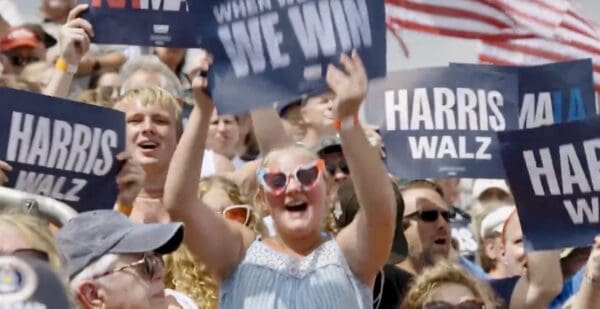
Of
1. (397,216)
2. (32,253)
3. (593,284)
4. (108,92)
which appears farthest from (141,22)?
(32,253)

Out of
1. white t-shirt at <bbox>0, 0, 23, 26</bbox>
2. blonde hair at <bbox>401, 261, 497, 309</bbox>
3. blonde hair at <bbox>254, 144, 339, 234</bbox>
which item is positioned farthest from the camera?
white t-shirt at <bbox>0, 0, 23, 26</bbox>

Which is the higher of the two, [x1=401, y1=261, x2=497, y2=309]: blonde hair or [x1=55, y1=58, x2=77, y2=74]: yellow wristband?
[x1=55, y1=58, x2=77, y2=74]: yellow wristband

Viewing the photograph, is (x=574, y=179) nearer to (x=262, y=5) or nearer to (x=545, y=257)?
(x=545, y=257)

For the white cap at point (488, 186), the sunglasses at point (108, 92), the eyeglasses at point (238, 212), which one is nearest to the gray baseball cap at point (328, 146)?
the sunglasses at point (108, 92)

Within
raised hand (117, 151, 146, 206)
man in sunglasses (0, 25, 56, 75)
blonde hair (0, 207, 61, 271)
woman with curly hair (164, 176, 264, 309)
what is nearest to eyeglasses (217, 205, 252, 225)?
woman with curly hair (164, 176, 264, 309)

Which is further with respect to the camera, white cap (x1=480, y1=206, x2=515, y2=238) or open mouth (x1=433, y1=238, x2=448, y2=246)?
white cap (x1=480, y1=206, x2=515, y2=238)

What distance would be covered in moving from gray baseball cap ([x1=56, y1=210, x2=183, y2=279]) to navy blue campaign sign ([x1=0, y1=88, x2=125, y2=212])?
4.43 ft

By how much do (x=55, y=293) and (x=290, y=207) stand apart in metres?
→ 3.04

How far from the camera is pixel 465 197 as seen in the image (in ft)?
43.8

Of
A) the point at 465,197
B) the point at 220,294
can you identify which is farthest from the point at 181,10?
the point at 465,197

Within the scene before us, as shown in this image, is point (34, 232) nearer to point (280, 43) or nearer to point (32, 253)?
point (32, 253)

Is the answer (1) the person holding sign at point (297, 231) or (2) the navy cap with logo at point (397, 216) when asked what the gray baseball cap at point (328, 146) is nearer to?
(2) the navy cap with logo at point (397, 216)

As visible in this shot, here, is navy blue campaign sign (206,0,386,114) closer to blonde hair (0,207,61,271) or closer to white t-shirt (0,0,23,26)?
blonde hair (0,207,61,271)

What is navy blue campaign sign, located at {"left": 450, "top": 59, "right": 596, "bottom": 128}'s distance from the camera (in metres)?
8.45
